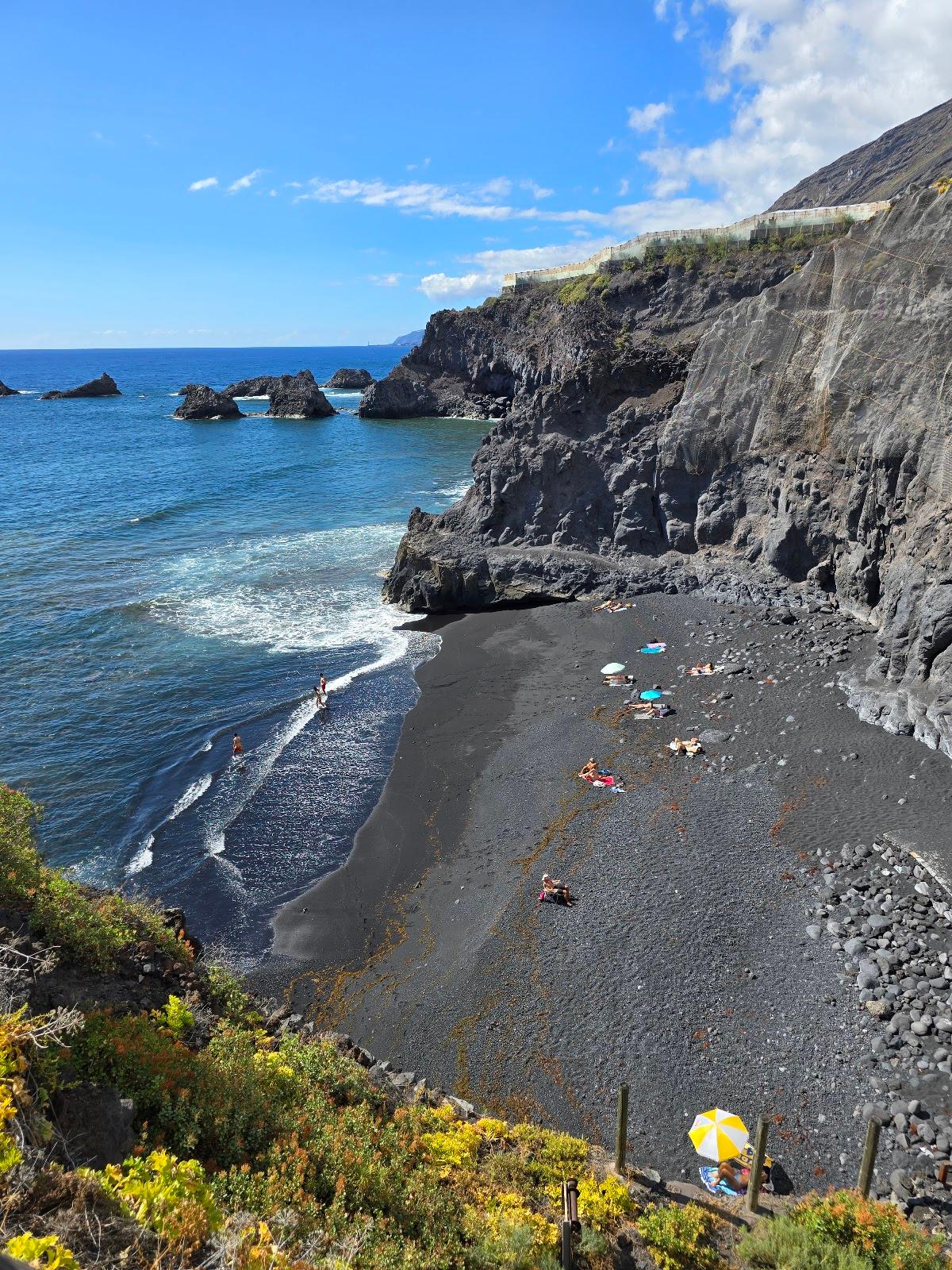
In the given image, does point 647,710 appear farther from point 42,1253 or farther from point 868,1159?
point 42,1253

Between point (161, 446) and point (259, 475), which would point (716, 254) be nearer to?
point (259, 475)

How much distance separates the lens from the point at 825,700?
2553 centimetres

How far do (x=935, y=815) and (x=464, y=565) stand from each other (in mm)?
25533

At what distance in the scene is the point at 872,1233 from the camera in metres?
9.77

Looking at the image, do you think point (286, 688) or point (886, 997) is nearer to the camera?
point (886, 997)

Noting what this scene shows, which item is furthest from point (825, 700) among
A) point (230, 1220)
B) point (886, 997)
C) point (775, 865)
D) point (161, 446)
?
point (161, 446)

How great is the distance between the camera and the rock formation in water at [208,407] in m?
118

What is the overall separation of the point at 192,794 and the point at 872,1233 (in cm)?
2133

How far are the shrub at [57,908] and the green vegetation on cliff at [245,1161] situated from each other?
35 millimetres

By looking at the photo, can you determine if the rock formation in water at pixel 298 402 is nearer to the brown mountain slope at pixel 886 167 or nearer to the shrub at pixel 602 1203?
the brown mountain slope at pixel 886 167

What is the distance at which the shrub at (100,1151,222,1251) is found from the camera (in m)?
6.26

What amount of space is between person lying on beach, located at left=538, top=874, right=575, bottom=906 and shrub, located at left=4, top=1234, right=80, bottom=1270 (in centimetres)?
1451

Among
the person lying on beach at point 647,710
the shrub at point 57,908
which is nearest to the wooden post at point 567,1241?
the shrub at point 57,908

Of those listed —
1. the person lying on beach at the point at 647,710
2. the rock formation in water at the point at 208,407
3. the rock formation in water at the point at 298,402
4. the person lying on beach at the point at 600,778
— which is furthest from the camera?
the rock formation in water at the point at 298,402
